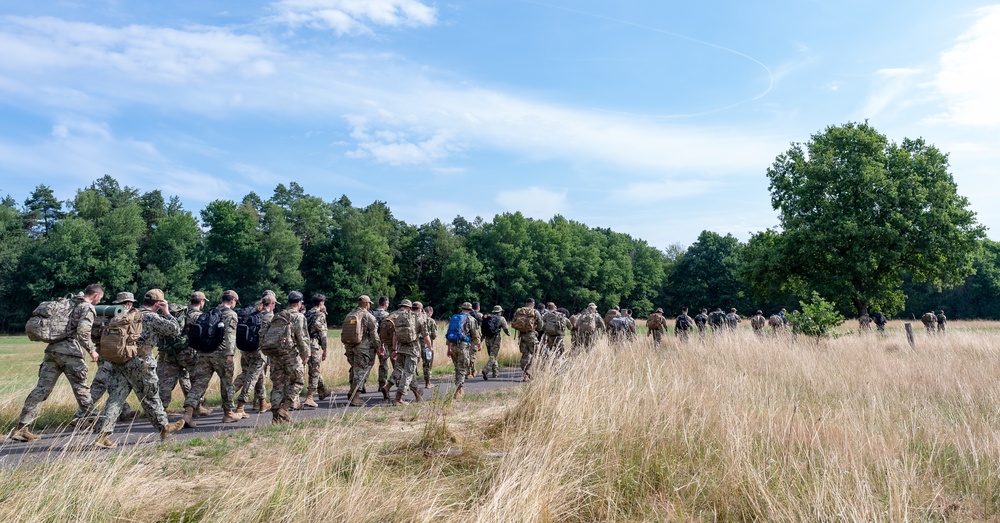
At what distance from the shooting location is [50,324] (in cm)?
712

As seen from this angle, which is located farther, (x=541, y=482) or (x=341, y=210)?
(x=341, y=210)

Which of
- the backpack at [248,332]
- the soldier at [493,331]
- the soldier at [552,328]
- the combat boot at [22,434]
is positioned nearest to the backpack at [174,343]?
the backpack at [248,332]

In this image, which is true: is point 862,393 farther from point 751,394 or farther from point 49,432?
point 49,432

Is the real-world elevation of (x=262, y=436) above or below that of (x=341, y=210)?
below

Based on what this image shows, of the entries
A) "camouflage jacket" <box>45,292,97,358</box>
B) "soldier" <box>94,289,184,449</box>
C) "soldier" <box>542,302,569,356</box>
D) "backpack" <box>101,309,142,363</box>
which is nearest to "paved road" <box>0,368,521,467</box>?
"soldier" <box>94,289,184,449</box>

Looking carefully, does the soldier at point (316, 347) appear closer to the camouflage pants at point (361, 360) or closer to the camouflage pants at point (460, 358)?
the camouflage pants at point (361, 360)

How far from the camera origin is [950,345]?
49.5ft

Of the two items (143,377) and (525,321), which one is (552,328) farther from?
(143,377)

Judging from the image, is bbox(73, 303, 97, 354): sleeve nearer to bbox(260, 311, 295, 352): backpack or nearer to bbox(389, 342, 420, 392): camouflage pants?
bbox(260, 311, 295, 352): backpack

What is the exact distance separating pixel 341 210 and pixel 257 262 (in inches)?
632

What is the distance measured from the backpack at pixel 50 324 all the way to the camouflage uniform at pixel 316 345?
11.2ft

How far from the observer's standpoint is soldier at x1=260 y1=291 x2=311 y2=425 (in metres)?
8.34

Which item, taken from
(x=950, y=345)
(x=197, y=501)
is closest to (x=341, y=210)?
(x=950, y=345)

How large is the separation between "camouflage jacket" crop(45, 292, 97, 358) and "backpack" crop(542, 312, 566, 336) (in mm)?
9581
